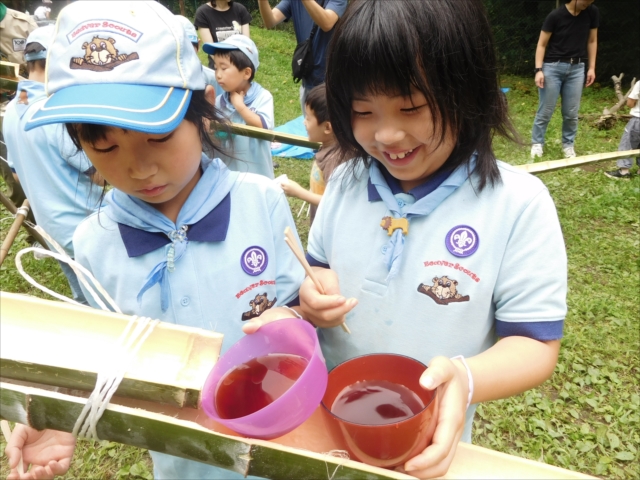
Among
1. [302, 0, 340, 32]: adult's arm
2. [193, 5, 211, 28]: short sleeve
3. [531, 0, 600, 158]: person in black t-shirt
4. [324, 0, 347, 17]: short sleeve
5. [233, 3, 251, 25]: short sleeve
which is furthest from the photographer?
[531, 0, 600, 158]: person in black t-shirt

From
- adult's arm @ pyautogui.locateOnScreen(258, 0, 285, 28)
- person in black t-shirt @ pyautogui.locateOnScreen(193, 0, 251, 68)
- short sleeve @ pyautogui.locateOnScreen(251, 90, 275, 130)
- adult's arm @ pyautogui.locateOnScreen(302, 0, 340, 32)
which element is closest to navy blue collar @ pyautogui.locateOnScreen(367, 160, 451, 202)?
short sleeve @ pyautogui.locateOnScreen(251, 90, 275, 130)

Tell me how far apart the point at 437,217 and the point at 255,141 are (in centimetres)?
221

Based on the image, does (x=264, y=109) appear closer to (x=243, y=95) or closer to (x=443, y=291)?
(x=243, y=95)

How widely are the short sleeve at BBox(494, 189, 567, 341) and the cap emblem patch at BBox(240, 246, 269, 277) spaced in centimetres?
63

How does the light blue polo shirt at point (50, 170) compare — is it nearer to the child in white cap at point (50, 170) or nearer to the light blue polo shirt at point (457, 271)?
the child in white cap at point (50, 170)

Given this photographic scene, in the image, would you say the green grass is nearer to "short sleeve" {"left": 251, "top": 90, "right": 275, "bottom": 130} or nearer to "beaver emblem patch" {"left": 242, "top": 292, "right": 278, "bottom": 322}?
"beaver emblem patch" {"left": 242, "top": 292, "right": 278, "bottom": 322}

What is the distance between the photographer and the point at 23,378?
834 mm

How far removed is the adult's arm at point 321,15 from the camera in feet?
10.9

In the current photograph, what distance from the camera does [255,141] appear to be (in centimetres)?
313

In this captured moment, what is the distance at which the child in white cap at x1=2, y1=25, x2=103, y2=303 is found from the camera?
7.30 ft

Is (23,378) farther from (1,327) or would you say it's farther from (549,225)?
(549,225)

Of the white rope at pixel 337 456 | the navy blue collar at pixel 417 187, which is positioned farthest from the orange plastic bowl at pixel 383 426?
the navy blue collar at pixel 417 187

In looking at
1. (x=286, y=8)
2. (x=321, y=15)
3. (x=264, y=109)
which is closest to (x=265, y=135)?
(x=264, y=109)

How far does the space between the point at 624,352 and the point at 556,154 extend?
4062 millimetres
